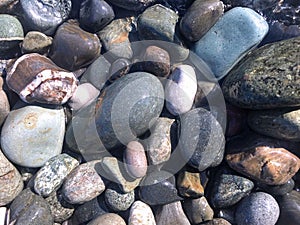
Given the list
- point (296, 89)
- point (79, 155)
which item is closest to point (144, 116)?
point (79, 155)

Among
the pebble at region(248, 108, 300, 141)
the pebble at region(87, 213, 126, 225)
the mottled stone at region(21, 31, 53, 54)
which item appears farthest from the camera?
the mottled stone at region(21, 31, 53, 54)

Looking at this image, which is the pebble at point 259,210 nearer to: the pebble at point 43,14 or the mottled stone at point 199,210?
the mottled stone at point 199,210

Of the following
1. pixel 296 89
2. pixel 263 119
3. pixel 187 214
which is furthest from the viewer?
pixel 187 214

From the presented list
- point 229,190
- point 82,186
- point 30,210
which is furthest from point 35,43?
point 229,190

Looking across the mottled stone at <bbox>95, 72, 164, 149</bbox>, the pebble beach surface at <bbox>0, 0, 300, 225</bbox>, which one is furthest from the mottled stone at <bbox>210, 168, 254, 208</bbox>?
the mottled stone at <bbox>95, 72, 164, 149</bbox>

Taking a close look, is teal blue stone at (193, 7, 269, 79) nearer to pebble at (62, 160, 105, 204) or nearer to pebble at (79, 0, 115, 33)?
pebble at (79, 0, 115, 33)

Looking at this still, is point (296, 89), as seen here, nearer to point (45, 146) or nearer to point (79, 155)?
point (79, 155)
